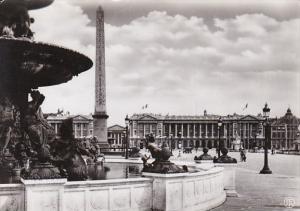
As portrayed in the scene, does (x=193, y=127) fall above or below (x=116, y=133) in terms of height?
above

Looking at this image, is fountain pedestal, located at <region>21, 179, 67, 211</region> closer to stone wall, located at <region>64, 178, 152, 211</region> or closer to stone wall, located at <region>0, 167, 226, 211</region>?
stone wall, located at <region>0, 167, 226, 211</region>

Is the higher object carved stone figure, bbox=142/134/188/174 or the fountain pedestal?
carved stone figure, bbox=142/134/188/174

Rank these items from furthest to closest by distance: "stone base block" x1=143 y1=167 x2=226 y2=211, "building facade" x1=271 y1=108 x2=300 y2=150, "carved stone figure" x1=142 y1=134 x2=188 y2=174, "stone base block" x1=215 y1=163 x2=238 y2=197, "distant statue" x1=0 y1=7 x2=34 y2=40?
"building facade" x1=271 y1=108 x2=300 y2=150, "stone base block" x1=215 y1=163 x2=238 y2=197, "distant statue" x1=0 y1=7 x2=34 y2=40, "carved stone figure" x1=142 y1=134 x2=188 y2=174, "stone base block" x1=143 y1=167 x2=226 y2=211

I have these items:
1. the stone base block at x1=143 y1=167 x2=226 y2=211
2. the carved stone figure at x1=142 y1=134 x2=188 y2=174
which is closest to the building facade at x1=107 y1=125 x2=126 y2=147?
the stone base block at x1=143 y1=167 x2=226 y2=211

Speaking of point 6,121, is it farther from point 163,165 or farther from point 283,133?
point 283,133

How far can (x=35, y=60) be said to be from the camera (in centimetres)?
995

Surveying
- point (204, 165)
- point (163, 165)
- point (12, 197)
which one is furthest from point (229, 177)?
point (12, 197)

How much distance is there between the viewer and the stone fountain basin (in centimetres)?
943

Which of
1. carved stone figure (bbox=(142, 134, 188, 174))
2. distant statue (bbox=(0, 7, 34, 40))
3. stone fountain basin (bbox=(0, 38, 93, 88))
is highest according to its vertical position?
distant statue (bbox=(0, 7, 34, 40))

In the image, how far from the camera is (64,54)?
33.3 ft

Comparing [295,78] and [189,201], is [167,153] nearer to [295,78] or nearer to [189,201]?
[189,201]

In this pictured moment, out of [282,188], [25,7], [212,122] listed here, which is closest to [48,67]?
[25,7]

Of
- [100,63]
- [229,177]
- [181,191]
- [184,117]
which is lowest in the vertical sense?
[229,177]

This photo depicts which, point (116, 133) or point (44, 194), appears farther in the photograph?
point (116, 133)
